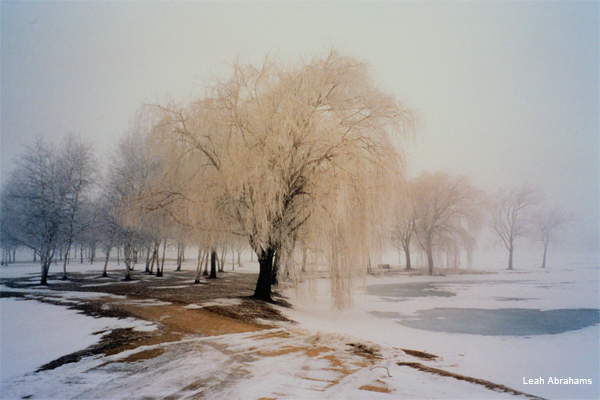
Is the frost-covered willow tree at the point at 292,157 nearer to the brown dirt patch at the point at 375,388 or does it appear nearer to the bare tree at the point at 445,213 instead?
the brown dirt patch at the point at 375,388

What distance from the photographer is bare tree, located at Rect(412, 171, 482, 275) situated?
2789 centimetres

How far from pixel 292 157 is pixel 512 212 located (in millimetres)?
36056

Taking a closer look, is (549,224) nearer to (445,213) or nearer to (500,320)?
(445,213)

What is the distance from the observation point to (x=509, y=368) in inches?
223

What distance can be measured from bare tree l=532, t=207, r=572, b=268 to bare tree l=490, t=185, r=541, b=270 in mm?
1037

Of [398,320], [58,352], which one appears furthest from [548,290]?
[58,352]

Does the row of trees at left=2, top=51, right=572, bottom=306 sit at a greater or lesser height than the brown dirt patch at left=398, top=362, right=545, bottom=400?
greater

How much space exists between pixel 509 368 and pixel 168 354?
5.88 meters

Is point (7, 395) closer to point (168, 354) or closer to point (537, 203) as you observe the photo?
point (168, 354)

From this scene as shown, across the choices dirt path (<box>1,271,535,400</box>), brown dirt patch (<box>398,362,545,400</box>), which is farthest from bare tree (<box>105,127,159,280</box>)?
brown dirt patch (<box>398,362,545,400</box>)

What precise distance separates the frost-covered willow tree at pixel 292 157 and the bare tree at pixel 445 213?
1943cm

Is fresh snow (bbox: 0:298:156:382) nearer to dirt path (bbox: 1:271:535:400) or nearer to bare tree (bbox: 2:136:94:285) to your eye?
dirt path (bbox: 1:271:535:400)

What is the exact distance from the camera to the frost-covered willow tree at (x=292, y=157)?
9.34m

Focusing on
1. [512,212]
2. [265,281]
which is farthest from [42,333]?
[512,212]
